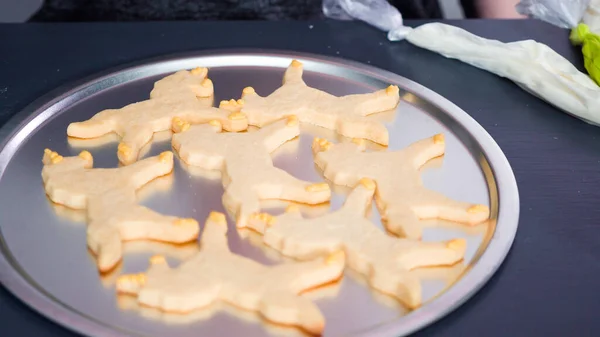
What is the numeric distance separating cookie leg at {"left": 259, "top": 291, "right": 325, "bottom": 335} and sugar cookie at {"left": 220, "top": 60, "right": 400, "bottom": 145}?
270mm

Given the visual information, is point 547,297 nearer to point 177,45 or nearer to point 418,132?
point 418,132

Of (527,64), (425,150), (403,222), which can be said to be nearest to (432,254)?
(403,222)

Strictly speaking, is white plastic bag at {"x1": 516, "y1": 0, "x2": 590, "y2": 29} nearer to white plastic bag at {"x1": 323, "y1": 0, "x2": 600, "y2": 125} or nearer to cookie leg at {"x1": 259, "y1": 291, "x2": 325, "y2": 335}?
white plastic bag at {"x1": 323, "y1": 0, "x2": 600, "y2": 125}

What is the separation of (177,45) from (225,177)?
293mm

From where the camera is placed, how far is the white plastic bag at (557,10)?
3.38 ft

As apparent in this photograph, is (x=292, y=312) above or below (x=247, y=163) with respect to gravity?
below

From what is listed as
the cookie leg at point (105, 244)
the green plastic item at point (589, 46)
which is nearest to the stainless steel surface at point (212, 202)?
the cookie leg at point (105, 244)

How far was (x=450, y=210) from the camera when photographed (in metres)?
0.72

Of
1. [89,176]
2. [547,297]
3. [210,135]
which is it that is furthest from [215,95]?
[547,297]

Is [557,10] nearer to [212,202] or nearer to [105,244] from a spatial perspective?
[212,202]

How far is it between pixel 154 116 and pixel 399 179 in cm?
27

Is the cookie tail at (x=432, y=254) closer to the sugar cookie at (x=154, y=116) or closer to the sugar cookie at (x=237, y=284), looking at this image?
the sugar cookie at (x=237, y=284)

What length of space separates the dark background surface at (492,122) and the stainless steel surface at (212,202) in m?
0.02

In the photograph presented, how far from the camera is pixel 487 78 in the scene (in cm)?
96
